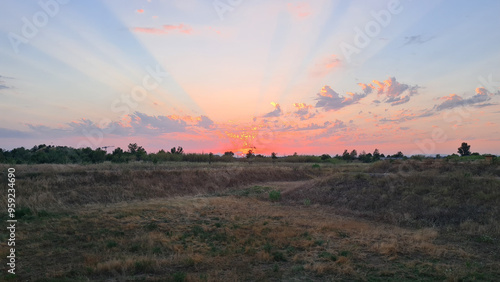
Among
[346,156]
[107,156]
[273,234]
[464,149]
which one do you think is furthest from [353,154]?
[273,234]

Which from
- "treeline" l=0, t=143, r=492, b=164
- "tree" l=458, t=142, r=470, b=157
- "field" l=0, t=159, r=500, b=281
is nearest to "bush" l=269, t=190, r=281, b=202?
"field" l=0, t=159, r=500, b=281

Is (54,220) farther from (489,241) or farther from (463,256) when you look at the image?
(489,241)

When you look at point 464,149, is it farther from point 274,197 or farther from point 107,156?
point 107,156

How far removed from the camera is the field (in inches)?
346

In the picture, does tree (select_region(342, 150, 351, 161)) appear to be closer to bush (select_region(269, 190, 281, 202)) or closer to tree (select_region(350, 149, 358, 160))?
tree (select_region(350, 149, 358, 160))

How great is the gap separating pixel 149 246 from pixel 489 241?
1384cm

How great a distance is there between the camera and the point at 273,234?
Answer: 13078mm

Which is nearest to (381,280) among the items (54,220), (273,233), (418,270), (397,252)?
(418,270)

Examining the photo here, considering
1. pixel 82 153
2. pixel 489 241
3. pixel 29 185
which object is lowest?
pixel 489 241

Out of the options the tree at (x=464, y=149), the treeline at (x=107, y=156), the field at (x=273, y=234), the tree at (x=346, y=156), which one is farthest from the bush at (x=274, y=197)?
the tree at (x=346, y=156)

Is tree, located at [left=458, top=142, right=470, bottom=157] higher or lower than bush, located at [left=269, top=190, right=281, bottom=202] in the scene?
higher

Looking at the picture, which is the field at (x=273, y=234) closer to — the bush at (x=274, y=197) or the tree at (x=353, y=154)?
the bush at (x=274, y=197)

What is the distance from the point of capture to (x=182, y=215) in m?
17.9

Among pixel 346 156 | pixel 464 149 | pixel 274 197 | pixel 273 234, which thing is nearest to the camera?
pixel 273 234
